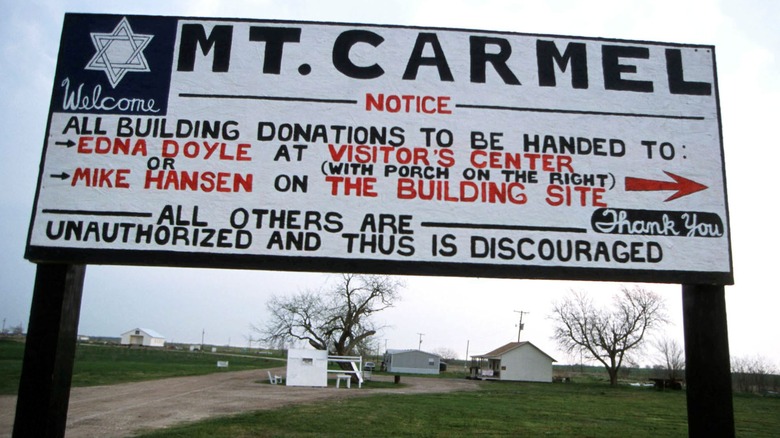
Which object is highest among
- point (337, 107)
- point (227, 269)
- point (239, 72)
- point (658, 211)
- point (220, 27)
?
point (220, 27)

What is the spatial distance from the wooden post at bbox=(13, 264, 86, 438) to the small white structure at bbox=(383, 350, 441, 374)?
215ft

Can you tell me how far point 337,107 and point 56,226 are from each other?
2.17 meters

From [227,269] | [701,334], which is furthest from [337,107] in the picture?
[701,334]

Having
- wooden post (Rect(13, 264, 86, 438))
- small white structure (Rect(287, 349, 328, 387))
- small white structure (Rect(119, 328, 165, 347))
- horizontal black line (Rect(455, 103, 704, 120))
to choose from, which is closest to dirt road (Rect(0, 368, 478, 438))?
Result: small white structure (Rect(287, 349, 328, 387))

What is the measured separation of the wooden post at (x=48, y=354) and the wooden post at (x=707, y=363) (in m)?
4.26

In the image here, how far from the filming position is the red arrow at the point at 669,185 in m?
4.25

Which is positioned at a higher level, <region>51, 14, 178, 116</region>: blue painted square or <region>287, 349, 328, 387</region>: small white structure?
<region>51, 14, 178, 116</region>: blue painted square

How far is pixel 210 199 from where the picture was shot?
163 inches

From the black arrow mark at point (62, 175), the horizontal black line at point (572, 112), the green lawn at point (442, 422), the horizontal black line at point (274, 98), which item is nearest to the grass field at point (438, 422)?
the green lawn at point (442, 422)

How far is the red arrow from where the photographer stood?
4.25m

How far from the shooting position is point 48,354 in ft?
12.6

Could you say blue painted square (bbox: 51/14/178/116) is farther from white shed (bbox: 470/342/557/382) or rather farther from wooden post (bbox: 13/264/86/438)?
white shed (bbox: 470/342/557/382)

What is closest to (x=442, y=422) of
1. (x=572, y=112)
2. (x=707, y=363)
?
(x=707, y=363)

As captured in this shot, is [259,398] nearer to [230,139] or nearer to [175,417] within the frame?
[175,417]
